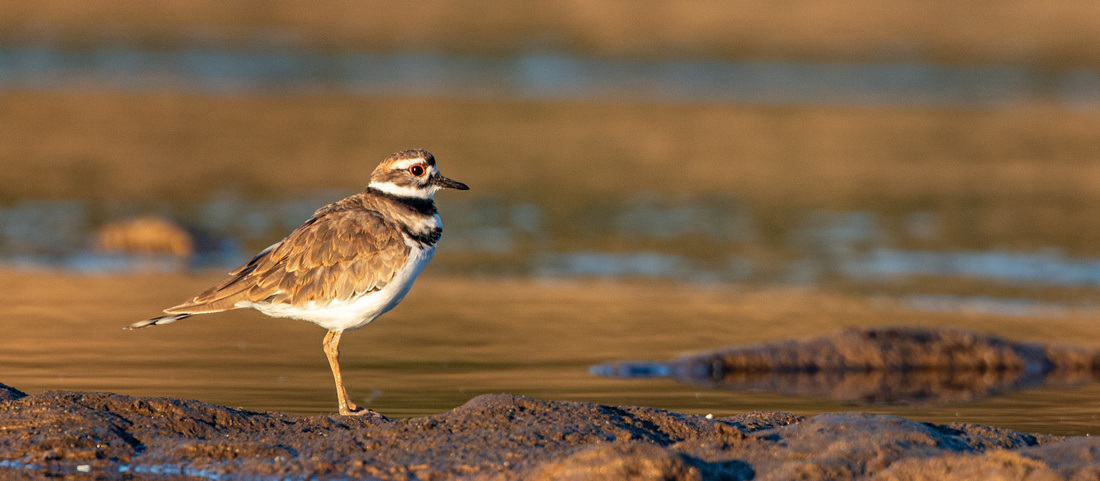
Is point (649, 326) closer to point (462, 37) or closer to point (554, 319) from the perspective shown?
point (554, 319)

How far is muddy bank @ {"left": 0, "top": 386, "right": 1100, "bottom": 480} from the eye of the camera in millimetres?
7000

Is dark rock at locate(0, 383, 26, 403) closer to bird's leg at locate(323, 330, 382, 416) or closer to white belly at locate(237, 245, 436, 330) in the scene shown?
white belly at locate(237, 245, 436, 330)

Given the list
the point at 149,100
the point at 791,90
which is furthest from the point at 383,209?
the point at 791,90

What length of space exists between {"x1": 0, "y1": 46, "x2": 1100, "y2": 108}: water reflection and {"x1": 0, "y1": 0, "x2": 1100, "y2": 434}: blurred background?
8.0 inches

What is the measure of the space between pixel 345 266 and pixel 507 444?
203 cm

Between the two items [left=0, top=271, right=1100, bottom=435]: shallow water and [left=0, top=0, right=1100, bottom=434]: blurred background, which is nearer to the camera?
[left=0, top=271, right=1100, bottom=435]: shallow water

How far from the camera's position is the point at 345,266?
9.13 meters

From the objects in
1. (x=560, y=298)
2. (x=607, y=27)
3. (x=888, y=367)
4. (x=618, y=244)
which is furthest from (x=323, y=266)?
(x=607, y=27)

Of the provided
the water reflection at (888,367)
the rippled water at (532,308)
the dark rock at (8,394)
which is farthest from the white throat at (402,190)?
the dark rock at (8,394)

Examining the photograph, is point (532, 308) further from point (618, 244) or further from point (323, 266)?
point (323, 266)

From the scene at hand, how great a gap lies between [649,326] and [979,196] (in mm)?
11041

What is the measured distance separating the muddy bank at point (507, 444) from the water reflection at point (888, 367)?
2.48 meters

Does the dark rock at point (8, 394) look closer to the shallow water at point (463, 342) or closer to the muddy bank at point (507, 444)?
the muddy bank at point (507, 444)

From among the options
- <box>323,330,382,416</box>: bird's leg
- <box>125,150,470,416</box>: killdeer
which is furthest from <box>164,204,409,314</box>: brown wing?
<box>323,330,382,416</box>: bird's leg
